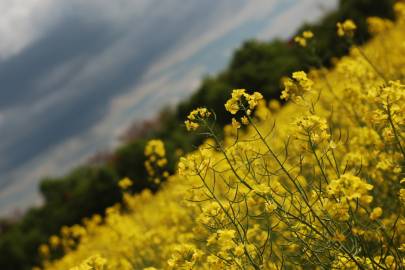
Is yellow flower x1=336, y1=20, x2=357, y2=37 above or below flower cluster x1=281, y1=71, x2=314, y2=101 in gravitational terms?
above

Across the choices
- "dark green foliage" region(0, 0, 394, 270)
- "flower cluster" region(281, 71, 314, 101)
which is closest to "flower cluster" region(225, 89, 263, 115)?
"flower cluster" region(281, 71, 314, 101)

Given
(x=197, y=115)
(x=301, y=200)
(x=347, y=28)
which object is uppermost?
(x=347, y=28)

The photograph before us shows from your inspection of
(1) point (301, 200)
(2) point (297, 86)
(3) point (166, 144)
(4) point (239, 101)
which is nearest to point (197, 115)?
(4) point (239, 101)

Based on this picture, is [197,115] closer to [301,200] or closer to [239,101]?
[239,101]

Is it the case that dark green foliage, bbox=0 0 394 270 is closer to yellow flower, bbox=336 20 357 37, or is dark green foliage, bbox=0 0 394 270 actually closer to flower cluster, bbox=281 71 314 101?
yellow flower, bbox=336 20 357 37

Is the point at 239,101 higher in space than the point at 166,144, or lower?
lower

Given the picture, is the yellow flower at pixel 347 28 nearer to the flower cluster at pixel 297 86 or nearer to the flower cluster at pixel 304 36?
the flower cluster at pixel 304 36

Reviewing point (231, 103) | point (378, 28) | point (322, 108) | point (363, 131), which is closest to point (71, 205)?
point (322, 108)

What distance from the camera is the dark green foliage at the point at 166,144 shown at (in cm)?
1691

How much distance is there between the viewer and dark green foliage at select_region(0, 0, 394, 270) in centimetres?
1691

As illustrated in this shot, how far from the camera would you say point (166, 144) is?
16.0 m

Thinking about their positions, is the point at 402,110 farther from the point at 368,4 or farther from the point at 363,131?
the point at 368,4

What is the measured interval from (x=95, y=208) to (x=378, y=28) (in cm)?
1239

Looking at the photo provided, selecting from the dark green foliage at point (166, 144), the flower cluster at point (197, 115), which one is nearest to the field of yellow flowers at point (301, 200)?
the flower cluster at point (197, 115)
